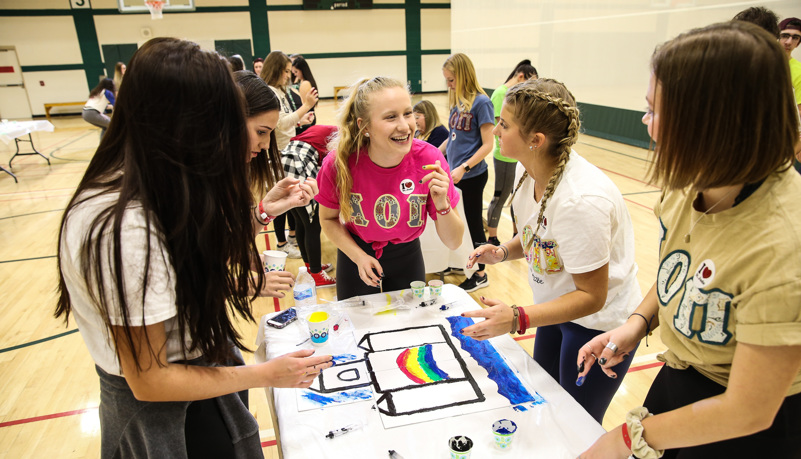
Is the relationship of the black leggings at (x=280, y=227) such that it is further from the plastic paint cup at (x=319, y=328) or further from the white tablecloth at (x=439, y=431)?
the white tablecloth at (x=439, y=431)

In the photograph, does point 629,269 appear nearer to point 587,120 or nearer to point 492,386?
point 492,386

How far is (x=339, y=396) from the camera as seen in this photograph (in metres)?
1.45

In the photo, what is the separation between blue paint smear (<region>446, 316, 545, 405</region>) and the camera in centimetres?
140

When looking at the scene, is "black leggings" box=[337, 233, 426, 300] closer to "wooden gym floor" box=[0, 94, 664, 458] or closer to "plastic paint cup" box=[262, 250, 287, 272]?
"plastic paint cup" box=[262, 250, 287, 272]

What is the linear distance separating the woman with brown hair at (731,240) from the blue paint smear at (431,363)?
0.60 m

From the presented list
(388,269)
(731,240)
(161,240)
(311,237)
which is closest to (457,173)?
(311,237)

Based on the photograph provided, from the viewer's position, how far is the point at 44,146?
10508mm

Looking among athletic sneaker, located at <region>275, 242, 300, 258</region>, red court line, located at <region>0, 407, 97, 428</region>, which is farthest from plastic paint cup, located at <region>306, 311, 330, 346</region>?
athletic sneaker, located at <region>275, 242, 300, 258</region>

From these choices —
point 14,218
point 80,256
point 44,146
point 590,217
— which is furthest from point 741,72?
point 44,146

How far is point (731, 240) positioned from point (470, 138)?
3.08 metres

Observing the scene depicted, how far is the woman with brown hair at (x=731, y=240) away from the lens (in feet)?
2.61

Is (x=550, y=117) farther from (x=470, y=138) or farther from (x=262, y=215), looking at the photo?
(x=470, y=138)

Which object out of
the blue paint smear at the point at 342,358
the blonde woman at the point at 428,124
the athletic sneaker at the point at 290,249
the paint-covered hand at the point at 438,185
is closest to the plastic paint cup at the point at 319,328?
the blue paint smear at the point at 342,358

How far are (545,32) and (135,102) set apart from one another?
1069 centimetres
